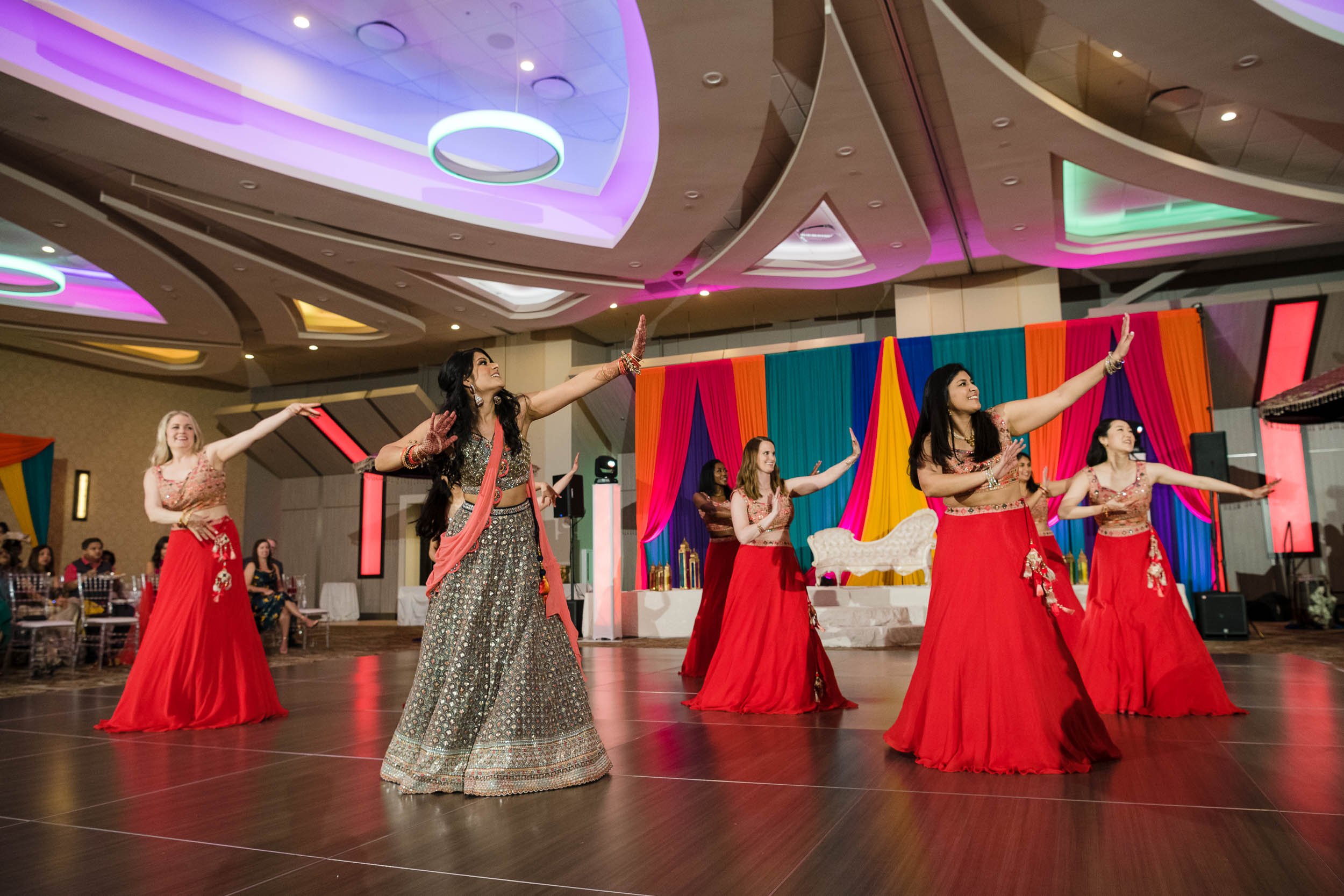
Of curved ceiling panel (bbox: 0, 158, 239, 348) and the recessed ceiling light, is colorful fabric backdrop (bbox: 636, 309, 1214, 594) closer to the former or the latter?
curved ceiling panel (bbox: 0, 158, 239, 348)

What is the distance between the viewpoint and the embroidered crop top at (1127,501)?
172 inches

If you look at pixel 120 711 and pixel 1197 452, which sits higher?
pixel 1197 452

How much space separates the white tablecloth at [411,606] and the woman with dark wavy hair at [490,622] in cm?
1316

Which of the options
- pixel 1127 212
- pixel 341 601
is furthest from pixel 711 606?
pixel 341 601

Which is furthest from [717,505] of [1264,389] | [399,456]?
[1264,389]

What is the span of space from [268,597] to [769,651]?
22.0ft

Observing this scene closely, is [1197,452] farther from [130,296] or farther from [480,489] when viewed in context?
[130,296]

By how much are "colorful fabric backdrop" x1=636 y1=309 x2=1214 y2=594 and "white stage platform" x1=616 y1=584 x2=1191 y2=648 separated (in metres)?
1.20

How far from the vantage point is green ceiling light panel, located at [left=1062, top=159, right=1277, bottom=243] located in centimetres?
992

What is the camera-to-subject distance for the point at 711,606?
584cm

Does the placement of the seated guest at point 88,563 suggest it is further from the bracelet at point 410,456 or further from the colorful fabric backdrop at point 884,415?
the bracelet at point 410,456

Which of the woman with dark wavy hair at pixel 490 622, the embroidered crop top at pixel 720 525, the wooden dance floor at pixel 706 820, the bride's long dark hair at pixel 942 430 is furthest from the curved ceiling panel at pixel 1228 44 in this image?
the woman with dark wavy hair at pixel 490 622

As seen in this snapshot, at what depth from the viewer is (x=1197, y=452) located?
31.4 feet

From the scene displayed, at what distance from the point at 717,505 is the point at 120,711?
343cm
